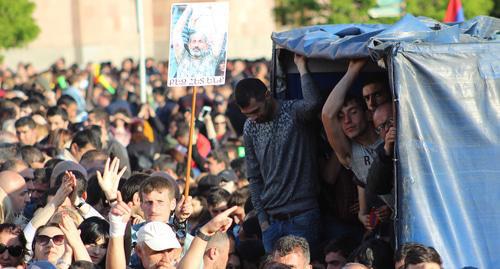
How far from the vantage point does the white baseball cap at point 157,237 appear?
8336mm

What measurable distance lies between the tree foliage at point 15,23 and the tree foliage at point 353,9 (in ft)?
21.3

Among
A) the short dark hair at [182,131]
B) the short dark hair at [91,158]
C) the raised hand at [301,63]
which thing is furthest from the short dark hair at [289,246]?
the short dark hair at [182,131]

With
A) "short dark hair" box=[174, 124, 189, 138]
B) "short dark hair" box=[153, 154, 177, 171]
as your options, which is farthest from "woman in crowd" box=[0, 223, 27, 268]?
"short dark hair" box=[174, 124, 189, 138]

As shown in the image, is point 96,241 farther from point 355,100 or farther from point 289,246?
point 355,100

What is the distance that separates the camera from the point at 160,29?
47.7 metres

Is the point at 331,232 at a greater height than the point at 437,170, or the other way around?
the point at 437,170

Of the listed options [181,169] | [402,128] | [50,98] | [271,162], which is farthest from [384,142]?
[50,98]

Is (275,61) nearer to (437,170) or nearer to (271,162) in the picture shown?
(271,162)

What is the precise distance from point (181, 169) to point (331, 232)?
15.8ft

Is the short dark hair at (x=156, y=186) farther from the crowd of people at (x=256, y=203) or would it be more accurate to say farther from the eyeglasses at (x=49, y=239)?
the eyeglasses at (x=49, y=239)

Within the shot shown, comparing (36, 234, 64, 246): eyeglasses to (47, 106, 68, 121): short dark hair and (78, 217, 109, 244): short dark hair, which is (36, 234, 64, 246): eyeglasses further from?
(47, 106, 68, 121): short dark hair

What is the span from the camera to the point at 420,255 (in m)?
8.08

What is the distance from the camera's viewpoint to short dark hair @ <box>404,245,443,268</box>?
8039 millimetres

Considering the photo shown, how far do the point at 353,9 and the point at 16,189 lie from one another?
24.1 metres
